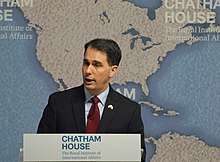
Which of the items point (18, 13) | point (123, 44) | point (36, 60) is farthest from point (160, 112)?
point (18, 13)

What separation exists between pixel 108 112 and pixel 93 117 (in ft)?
0.26

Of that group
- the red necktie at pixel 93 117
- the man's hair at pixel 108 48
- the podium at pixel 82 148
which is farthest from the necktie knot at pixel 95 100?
the podium at pixel 82 148

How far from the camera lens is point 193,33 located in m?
3.04

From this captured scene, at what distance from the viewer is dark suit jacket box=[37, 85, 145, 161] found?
6.86 ft

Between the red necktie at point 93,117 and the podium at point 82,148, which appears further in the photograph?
the red necktie at point 93,117

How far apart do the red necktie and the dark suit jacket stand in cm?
3

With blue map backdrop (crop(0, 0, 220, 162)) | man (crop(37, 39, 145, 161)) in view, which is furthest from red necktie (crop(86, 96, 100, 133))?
blue map backdrop (crop(0, 0, 220, 162))

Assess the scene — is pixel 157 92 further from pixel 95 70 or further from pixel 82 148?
pixel 82 148

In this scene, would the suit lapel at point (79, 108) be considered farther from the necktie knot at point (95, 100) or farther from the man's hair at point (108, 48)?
the man's hair at point (108, 48)

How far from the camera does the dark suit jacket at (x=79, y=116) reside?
2.09 meters

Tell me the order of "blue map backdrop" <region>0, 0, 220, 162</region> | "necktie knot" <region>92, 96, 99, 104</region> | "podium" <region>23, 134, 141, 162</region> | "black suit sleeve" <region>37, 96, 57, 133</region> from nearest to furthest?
"podium" <region>23, 134, 141, 162</region>
"black suit sleeve" <region>37, 96, 57, 133</region>
"necktie knot" <region>92, 96, 99, 104</region>
"blue map backdrop" <region>0, 0, 220, 162</region>

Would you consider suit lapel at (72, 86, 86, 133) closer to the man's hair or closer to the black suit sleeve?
the black suit sleeve

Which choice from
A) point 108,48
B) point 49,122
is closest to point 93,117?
point 49,122

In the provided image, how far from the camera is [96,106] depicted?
87.0 inches
